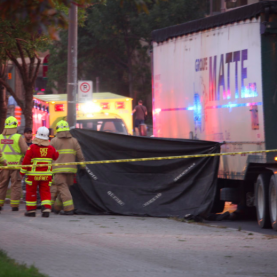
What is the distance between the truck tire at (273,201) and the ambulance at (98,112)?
10136 mm

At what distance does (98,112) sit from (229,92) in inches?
405

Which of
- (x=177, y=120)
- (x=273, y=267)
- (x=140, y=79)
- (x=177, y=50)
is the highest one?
(x=140, y=79)

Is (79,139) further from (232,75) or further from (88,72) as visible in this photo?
(88,72)

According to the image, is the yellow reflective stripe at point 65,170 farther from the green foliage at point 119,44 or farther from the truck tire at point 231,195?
the green foliage at point 119,44

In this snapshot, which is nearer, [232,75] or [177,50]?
[232,75]

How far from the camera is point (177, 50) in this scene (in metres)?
14.3

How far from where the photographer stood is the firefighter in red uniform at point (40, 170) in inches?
471

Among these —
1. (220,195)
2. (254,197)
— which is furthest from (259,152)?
(220,195)

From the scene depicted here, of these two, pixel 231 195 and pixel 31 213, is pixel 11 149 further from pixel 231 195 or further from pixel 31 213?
pixel 231 195

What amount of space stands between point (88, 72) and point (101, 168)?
31735 mm

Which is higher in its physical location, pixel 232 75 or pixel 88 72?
pixel 88 72

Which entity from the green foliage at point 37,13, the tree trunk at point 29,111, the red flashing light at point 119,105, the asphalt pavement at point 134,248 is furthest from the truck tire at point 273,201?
the red flashing light at point 119,105

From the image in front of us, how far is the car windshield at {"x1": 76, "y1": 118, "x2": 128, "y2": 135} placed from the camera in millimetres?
21016

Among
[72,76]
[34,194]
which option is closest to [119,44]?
[72,76]
